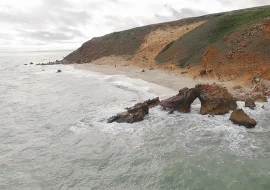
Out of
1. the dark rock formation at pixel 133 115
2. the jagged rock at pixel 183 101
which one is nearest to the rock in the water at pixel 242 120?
the jagged rock at pixel 183 101

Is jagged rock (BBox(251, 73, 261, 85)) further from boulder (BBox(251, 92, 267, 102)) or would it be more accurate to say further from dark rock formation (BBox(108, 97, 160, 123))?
dark rock formation (BBox(108, 97, 160, 123))

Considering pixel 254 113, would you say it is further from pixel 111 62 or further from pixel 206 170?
pixel 111 62

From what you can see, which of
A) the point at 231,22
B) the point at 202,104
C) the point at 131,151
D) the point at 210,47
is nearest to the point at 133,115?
the point at 131,151

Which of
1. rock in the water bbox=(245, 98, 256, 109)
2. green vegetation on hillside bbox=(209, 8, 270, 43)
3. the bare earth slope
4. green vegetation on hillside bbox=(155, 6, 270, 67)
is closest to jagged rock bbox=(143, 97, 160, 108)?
rock in the water bbox=(245, 98, 256, 109)

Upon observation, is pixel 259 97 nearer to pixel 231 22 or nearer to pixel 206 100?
pixel 206 100

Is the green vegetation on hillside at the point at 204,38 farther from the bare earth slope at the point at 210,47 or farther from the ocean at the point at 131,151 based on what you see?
the ocean at the point at 131,151
